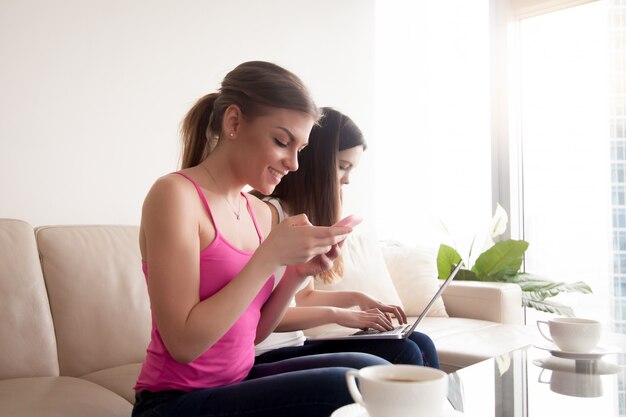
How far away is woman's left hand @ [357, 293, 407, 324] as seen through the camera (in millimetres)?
1660

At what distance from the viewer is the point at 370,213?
3465 millimetres

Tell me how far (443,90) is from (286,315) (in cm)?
300

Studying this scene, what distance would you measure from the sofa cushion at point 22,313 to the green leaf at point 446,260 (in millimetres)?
2127

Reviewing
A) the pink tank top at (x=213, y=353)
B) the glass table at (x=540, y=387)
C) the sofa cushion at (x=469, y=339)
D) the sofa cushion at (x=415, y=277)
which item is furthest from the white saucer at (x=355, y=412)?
the sofa cushion at (x=415, y=277)

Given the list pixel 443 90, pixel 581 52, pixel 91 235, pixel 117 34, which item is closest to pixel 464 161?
pixel 443 90

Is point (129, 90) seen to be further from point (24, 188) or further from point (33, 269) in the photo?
point (33, 269)

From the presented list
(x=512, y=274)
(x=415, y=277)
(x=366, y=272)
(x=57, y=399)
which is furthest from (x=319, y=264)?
(x=512, y=274)

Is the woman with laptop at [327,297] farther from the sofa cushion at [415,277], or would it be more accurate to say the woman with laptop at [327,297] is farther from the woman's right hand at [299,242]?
the sofa cushion at [415,277]

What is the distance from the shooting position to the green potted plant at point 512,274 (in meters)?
3.23

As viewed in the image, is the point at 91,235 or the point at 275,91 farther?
the point at 91,235

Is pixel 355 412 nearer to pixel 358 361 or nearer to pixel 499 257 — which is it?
pixel 358 361

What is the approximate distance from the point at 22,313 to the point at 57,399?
0.37m

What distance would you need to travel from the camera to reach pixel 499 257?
3.24 metres

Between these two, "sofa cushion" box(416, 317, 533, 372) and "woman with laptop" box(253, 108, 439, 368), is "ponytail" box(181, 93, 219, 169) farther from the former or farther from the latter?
"sofa cushion" box(416, 317, 533, 372)
